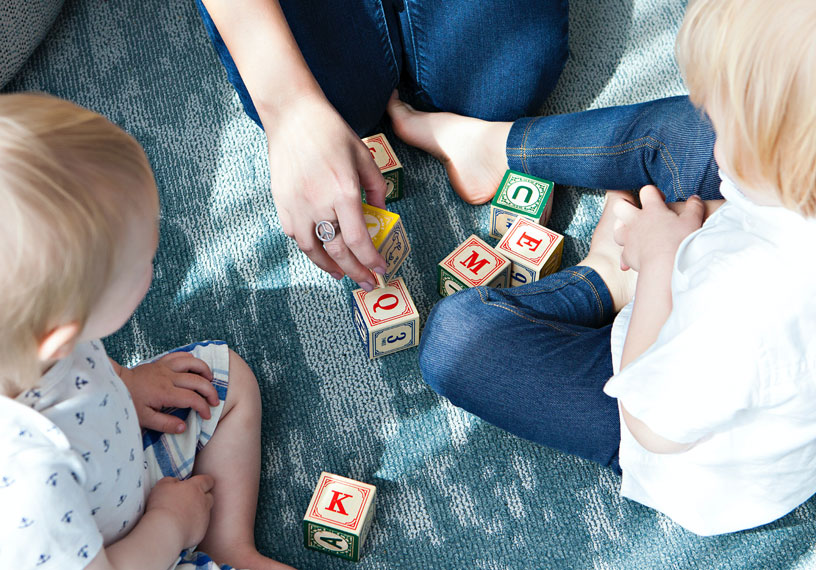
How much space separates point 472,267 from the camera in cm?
116

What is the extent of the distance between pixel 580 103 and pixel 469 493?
77 cm

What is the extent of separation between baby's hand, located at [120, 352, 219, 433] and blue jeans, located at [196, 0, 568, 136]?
480 mm

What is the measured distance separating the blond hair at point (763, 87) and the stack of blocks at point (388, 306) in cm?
47

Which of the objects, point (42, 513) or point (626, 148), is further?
point (626, 148)

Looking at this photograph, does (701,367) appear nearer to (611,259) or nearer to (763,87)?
(763,87)

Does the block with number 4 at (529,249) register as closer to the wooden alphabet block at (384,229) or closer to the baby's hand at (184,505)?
the wooden alphabet block at (384,229)

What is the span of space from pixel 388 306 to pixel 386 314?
0.01m

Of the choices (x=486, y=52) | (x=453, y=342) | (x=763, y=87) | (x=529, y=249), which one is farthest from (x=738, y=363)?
(x=486, y=52)

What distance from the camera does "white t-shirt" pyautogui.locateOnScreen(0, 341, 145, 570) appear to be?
0.66 m

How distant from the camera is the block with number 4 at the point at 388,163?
124 centimetres

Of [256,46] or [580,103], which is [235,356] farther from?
Result: [580,103]

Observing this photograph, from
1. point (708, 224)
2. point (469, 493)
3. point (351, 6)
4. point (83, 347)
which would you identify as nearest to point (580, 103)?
point (351, 6)

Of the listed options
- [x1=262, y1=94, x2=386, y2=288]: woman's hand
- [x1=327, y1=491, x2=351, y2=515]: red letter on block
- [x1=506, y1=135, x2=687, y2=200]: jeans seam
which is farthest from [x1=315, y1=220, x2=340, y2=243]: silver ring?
[x1=506, y1=135, x2=687, y2=200]: jeans seam

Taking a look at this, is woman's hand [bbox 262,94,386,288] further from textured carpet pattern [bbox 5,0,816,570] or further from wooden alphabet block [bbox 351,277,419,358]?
textured carpet pattern [bbox 5,0,816,570]
